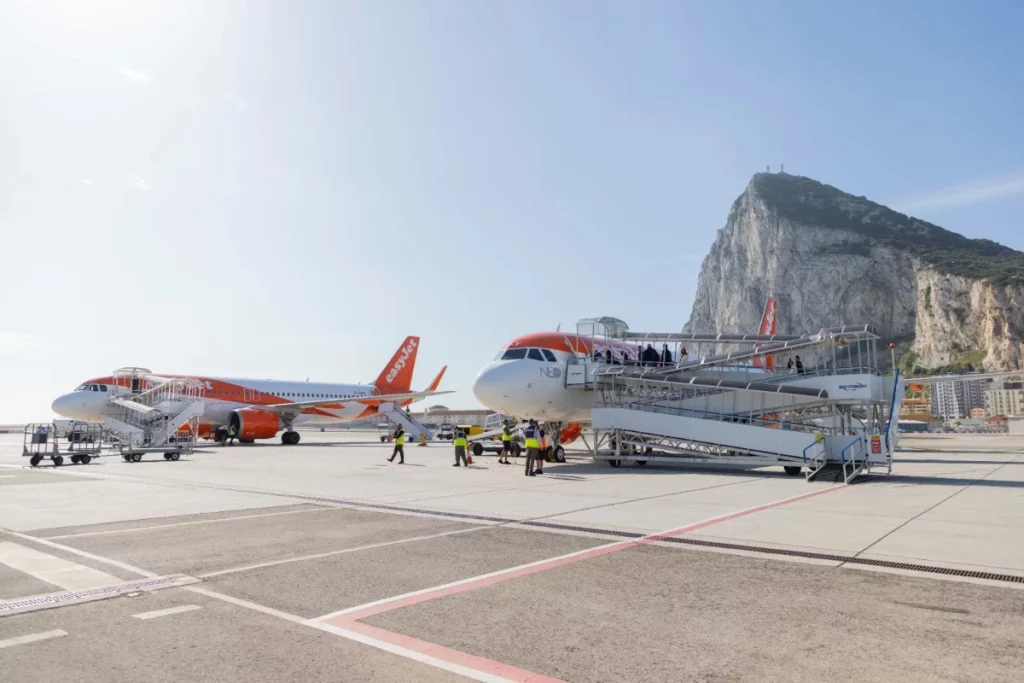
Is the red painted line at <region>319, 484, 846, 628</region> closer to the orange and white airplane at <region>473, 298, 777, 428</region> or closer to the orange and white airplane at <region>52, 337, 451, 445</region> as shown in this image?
the orange and white airplane at <region>473, 298, 777, 428</region>

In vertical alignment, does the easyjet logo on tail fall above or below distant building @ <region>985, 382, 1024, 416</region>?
above

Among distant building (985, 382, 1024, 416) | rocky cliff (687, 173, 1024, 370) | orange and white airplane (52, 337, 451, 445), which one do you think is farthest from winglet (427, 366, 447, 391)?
distant building (985, 382, 1024, 416)

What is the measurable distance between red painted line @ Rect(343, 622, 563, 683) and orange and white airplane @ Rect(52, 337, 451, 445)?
1518 inches

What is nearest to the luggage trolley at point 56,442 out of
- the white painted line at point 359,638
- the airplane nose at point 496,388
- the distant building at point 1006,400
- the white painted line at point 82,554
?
the airplane nose at point 496,388

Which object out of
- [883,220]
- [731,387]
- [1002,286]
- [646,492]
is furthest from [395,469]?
[883,220]

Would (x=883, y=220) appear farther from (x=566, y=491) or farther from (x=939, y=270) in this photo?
(x=566, y=491)

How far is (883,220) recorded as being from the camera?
168 meters

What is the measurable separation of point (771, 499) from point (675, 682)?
394 inches

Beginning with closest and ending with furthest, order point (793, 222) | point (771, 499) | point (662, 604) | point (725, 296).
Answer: point (662, 604), point (771, 499), point (793, 222), point (725, 296)

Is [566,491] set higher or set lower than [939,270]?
lower

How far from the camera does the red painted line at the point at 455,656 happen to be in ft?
13.1

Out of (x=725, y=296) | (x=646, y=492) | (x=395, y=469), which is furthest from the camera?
(x=725, y=296)

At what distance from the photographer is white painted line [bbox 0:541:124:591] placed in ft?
20.9

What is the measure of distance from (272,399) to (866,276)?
14542cm
